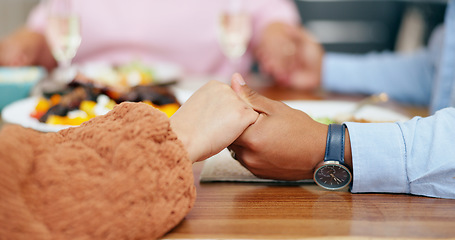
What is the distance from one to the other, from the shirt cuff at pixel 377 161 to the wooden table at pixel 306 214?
1cm

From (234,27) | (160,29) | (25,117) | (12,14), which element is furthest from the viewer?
(12,14)

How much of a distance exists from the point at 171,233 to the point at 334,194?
0.23 metres

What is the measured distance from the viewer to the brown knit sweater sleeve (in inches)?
16.8

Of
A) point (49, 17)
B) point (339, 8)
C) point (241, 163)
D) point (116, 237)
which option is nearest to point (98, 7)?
point (49, 17)

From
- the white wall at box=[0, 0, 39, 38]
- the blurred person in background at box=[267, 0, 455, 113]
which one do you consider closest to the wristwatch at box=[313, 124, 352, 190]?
the blurred person in background at box=[267, 0, 455, 113]

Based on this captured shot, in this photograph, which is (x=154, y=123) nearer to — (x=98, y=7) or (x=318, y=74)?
(x=318, y=74)

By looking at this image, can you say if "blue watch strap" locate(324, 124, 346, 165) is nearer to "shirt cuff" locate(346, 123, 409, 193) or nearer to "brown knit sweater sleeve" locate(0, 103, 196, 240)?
"shirt cuff" locate(346, 123, 409, 193)

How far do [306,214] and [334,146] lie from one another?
0.12m

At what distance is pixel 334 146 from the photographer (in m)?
0.61

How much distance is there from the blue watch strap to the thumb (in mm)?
93

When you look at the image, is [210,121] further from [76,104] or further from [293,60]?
[293,60]

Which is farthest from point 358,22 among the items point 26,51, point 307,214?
point 307,214

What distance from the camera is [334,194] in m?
0.60

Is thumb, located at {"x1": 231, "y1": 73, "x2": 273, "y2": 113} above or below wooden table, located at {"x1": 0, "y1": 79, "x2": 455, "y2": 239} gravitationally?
above
